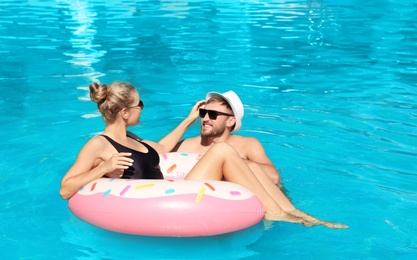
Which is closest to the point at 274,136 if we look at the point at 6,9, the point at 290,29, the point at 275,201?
the point at 275,201

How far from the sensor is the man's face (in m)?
4.94

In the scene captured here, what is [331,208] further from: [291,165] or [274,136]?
[274,136]

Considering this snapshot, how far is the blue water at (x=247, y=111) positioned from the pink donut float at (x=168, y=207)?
0.63ft

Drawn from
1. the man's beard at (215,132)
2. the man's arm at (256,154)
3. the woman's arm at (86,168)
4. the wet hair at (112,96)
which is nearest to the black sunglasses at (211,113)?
the man's beard at (215,132)

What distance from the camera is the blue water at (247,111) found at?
4.29 meters

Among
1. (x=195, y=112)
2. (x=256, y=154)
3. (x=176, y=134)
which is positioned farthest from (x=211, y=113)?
(x=256, y=154)

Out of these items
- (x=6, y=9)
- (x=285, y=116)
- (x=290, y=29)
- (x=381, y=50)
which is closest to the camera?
(x=285, y=116)

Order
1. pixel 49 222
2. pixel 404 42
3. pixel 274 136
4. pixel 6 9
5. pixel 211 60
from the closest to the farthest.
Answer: pixel 49 222 < pixel 274 136 < pixel 211 60 < pixel 404 42 < pixel 6 9

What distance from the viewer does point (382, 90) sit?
345 inches

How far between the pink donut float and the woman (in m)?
0.11

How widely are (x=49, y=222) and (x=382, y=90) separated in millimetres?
5496

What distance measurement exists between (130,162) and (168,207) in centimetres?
39

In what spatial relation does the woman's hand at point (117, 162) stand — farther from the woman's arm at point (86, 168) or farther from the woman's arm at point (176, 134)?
the woman's arm at point (176, 134)

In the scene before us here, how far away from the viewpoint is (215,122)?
5016mm
